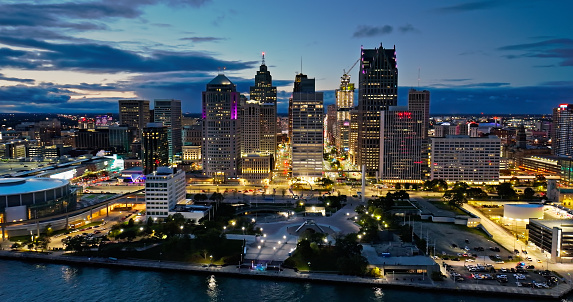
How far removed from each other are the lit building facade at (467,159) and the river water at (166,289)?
64.0 metres

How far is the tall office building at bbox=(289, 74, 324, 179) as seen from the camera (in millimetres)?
110312

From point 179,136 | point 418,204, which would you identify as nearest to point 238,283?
point 418,204

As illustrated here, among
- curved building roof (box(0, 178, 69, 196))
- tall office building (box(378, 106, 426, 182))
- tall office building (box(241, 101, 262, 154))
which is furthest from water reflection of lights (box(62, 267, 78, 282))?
tall office building (box(241, 101, 262, 154))

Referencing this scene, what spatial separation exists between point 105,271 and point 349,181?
72948mm

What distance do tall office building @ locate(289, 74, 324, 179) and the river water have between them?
62554 mm

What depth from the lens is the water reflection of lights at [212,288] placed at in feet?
157

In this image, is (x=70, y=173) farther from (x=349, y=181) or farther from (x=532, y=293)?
(x=532, y=293)

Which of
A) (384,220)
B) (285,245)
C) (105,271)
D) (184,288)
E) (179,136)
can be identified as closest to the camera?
(184,288)

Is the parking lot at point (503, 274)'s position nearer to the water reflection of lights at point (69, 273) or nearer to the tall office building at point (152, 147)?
the water reflection of lights at point (69, 273)

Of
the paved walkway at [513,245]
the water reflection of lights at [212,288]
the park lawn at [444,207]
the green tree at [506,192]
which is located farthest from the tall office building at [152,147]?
the green tree at [506,192]

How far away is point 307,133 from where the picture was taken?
11106 centimetres

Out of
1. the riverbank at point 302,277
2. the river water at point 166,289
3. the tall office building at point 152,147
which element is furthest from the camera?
the tall office building at point 152,147

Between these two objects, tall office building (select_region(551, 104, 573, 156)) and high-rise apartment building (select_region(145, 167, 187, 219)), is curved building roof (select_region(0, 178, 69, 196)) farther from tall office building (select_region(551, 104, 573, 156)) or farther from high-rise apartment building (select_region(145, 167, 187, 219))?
tall office building (select_region(551, 104, 573, 156))

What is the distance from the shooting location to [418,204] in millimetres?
85938
